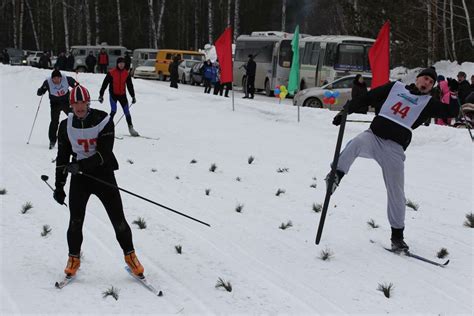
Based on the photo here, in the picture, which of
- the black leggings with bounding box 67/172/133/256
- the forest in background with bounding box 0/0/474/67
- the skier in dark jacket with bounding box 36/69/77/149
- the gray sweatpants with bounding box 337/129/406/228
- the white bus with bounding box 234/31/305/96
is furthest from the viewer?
the forest in background with bounding box 0/0/474/67

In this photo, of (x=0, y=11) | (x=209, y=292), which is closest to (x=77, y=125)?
(x=209, y=292)

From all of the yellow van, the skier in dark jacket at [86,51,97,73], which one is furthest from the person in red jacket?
the yellow van

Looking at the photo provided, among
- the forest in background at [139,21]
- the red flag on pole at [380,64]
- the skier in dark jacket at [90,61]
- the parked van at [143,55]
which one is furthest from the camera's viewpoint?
the forest in background at [139,21]

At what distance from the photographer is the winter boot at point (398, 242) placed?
6.46 m

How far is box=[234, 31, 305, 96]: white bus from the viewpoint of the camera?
29.0 meters

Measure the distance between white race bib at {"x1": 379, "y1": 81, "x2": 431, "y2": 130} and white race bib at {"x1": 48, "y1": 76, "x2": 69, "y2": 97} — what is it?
7602mm

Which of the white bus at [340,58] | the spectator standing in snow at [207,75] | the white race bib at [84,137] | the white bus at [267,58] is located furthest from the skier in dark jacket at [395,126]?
the white bus at [267,58]

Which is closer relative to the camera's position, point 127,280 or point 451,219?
point 127,280

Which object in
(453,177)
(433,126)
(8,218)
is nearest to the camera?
(8,218)

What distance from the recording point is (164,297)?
5113mm

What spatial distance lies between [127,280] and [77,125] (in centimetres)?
140

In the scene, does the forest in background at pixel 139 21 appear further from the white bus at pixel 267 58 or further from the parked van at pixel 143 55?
the white bus at pixel 267 58

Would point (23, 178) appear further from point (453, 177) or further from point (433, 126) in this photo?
point (433, 126)

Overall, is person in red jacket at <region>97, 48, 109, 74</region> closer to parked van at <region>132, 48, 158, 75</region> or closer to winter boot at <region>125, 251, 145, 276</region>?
parked van at <region>132, 48, 158, 75</region>
